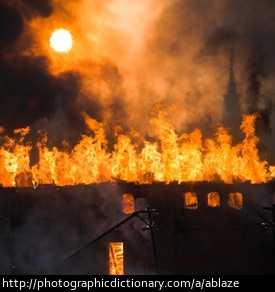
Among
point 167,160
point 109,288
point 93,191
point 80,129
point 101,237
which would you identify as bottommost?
point 109,288

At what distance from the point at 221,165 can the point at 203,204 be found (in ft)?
16.8

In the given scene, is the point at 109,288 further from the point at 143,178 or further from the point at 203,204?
the point at 143,178

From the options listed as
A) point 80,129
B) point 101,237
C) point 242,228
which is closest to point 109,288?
point 101,237

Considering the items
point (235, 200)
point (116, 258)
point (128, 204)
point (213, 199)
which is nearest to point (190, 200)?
point (213, 199)

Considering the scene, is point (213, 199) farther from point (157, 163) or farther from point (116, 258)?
point (116, 258)

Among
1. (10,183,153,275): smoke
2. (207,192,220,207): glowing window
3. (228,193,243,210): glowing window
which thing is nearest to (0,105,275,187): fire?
(228,193,243,210): glowing window

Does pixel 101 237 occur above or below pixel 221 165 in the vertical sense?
below

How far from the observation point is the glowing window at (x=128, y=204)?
34500 millimetres

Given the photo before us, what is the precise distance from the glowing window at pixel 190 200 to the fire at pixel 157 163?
2527 mm

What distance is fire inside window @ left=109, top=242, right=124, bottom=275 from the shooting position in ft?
113

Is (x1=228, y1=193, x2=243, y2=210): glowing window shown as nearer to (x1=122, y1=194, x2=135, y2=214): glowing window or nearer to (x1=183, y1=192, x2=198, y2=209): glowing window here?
(x1=183, y1=192, x2=198, y2=209): glowing window

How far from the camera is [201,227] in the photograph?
1315 inches

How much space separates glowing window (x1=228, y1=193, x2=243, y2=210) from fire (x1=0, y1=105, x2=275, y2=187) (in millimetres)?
1790

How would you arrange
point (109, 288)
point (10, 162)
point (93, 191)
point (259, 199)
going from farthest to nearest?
point (10, 162), point (93, 191), point (259, 199), point (109, 288)
